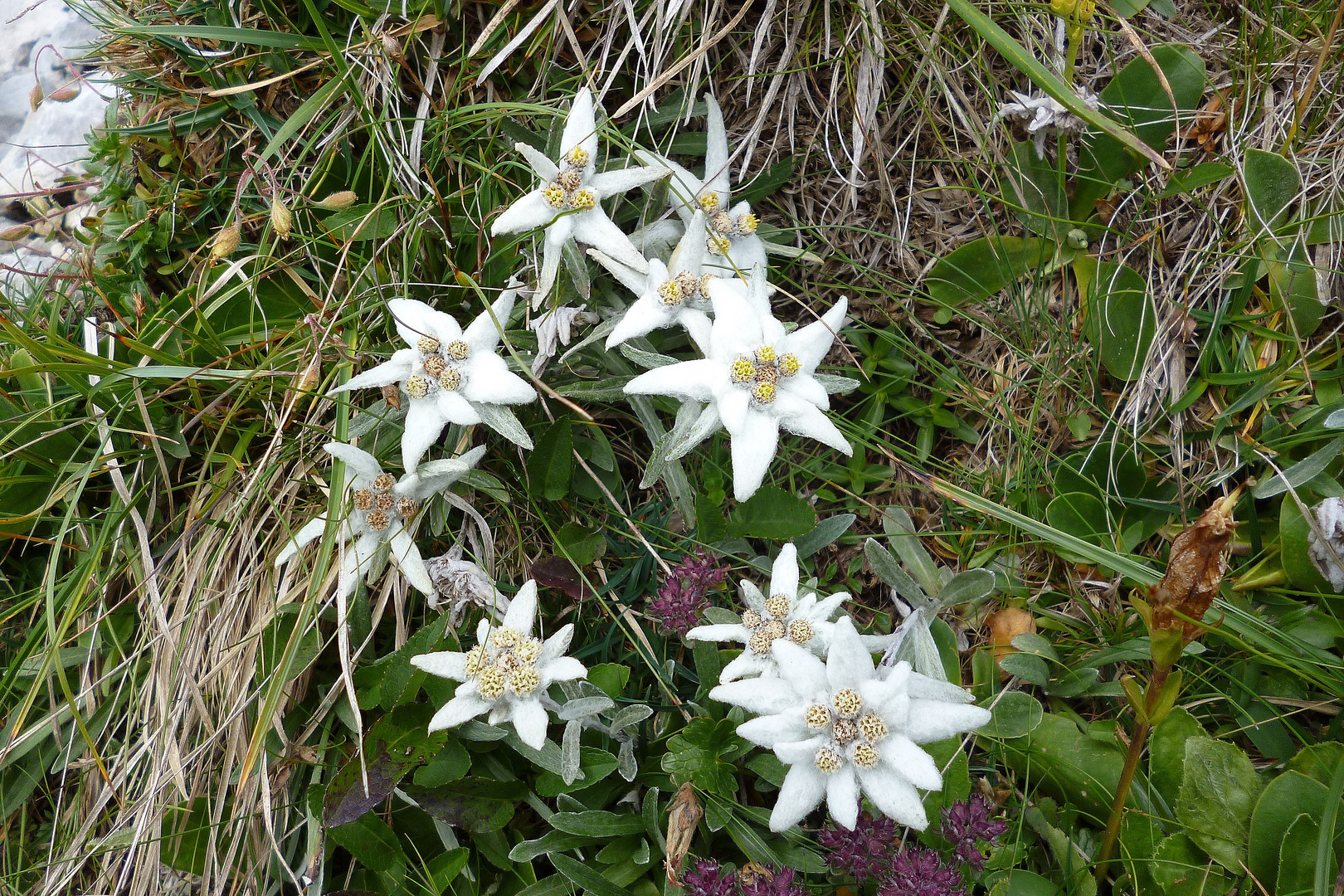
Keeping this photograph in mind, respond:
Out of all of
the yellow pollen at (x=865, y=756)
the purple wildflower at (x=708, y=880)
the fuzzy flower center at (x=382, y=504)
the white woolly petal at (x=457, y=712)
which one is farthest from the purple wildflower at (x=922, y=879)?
the fuzzy flower center at (x=382, y=504)

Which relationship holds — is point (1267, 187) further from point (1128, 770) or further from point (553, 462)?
point (553, 462)

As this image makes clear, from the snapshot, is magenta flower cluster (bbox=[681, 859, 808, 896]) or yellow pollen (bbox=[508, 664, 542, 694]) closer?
magenta flower cluster (bbox=[681, 859, 808, 896])

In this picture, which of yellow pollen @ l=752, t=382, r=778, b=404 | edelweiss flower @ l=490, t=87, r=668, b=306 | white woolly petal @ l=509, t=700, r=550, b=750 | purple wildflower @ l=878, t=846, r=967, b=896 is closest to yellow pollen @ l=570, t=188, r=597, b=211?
edelweiss flower @ l=490, t=87, r=668, b=306

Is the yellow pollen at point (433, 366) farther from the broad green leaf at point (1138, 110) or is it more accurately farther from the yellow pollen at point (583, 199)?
the broad green leaf at point (1138, 110)

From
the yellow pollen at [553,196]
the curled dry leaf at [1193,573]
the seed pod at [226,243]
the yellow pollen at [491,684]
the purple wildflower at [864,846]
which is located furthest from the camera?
the seed pod at [226,243]

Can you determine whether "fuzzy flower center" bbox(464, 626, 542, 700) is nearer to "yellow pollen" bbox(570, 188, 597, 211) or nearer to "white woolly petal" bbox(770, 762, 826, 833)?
"white woolly petal" bbox(770, 762, 826, 833)

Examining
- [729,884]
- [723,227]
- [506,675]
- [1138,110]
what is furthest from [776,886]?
[1138,110]
